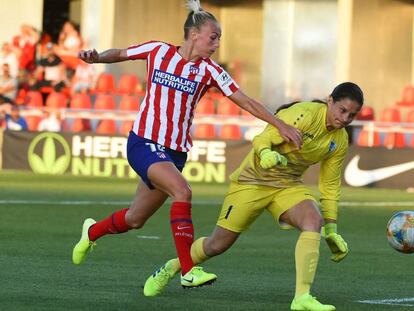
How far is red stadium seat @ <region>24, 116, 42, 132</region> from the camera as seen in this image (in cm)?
2736

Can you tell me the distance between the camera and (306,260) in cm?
855

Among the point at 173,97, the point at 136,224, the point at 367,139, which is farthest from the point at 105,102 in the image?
the point at 173,97

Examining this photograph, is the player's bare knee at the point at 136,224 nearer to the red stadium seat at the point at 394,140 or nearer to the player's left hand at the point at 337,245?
the player's left hand at the point at 337,245

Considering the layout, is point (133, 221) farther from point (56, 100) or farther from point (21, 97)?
point (21, 97)

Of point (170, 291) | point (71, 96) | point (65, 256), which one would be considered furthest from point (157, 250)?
point (71, 96)

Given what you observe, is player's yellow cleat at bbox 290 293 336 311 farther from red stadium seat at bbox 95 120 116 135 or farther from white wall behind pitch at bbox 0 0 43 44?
white wall behind pitch at bbox 0 0 43 44

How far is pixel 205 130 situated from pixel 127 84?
378 centimetres

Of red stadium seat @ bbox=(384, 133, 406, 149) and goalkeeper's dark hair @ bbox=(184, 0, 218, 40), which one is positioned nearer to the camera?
goalkeeper's dark hair @ bbox=(184, 0, 218, 40)

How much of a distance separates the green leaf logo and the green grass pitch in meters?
6.03

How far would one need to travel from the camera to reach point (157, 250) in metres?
12.7

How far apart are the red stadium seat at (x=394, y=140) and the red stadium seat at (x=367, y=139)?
0.54 feet

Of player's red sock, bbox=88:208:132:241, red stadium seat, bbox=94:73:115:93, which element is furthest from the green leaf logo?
player's red sock, bbox=88:208:132:241

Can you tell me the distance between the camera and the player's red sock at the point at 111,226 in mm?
9691

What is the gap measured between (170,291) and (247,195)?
41.4 inches
